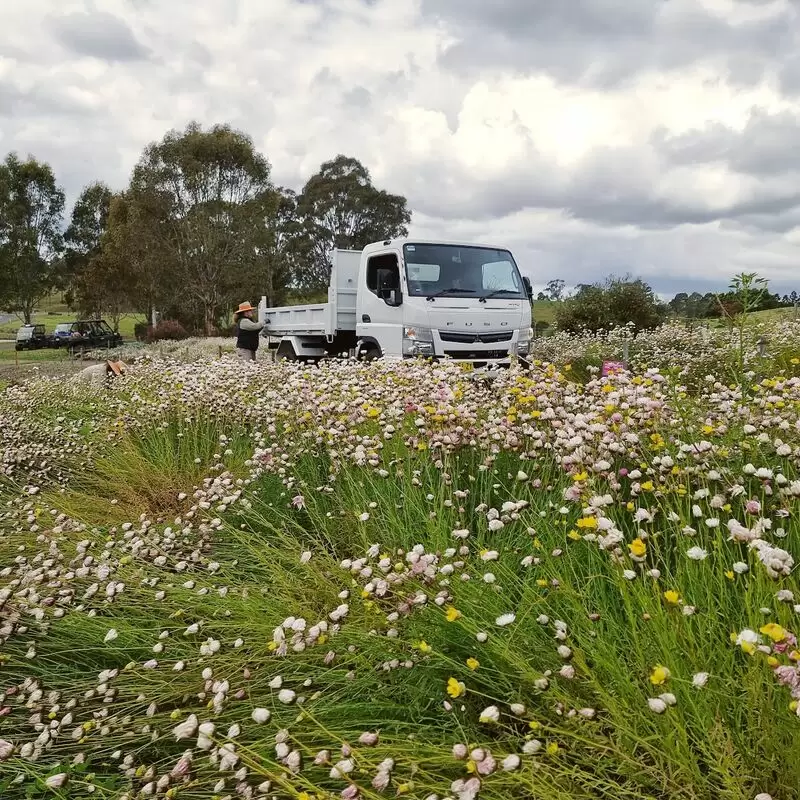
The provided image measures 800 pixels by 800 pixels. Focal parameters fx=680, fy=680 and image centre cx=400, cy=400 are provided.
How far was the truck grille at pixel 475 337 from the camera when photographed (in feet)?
38.9

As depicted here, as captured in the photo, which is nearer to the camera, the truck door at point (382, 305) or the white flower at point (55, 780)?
the white flower at point (55, 780)

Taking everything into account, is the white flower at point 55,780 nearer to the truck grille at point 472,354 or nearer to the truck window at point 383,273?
the truck grille at point 472,354

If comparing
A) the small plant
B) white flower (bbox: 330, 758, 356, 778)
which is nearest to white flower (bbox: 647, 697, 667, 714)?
white flower (bbox: 330, 758, 356, 778)

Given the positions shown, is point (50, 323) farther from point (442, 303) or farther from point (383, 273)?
point (442, 303)

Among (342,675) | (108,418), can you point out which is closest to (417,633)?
(342,675)

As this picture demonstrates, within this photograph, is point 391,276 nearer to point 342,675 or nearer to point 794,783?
point 342,675

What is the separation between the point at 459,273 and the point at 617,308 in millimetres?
11728

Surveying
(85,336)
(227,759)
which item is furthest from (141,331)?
(227,759)

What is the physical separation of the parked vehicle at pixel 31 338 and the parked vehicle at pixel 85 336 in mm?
746

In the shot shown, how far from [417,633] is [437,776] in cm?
59

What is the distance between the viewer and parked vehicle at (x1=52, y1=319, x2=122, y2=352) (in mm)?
36562

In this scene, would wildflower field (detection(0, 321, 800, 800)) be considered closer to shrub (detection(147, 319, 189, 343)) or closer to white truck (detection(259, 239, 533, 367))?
white truck (detection(259, 239, 533, 367))

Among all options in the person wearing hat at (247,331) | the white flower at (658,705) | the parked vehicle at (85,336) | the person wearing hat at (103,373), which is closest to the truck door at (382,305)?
the person wearing hat at (247,331)

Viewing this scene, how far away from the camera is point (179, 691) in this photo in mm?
3207
